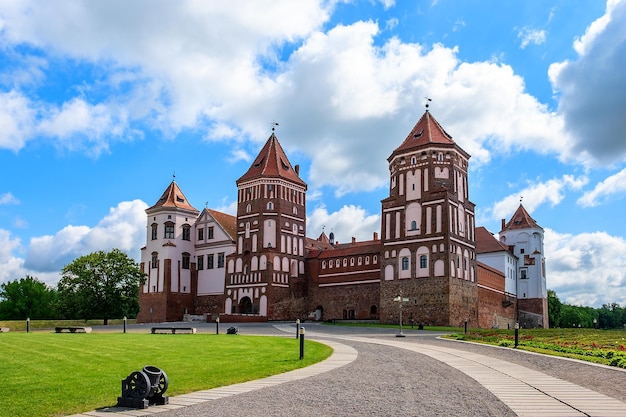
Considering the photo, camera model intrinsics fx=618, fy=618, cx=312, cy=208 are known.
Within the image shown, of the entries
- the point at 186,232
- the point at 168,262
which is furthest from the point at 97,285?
the point at 186,232

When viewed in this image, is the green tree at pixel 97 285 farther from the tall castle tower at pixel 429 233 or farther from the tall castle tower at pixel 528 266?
the tall castle tower at pixel 528 266

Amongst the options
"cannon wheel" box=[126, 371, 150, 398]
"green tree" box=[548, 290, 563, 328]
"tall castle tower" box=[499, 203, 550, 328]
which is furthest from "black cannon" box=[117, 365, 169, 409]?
"green tree" box=[548, 290, 563, 328]

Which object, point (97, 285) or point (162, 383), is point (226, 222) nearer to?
point (97, 285)

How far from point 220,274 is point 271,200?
438 inches

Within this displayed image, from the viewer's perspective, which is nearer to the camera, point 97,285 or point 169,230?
point 97,285

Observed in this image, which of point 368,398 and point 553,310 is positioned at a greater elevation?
Result: point 368,398

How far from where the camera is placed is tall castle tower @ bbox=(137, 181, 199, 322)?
71.5m

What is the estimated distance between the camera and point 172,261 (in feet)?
239

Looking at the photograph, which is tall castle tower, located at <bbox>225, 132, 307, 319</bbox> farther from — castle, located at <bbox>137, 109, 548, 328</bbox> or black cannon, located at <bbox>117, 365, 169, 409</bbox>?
black cannon, located at <bbox>117, 365, 169, 409</bbox>

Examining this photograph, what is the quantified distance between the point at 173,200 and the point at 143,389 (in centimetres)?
6599

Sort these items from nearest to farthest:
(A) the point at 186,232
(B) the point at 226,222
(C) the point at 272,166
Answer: (C) the point at 272,166 < (A) the point at 186,232 < (B) the point at 226,222

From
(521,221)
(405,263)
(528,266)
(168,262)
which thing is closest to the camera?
(405,263)

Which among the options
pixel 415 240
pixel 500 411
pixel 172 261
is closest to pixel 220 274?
pixel 172 261

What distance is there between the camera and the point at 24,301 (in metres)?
91.6
